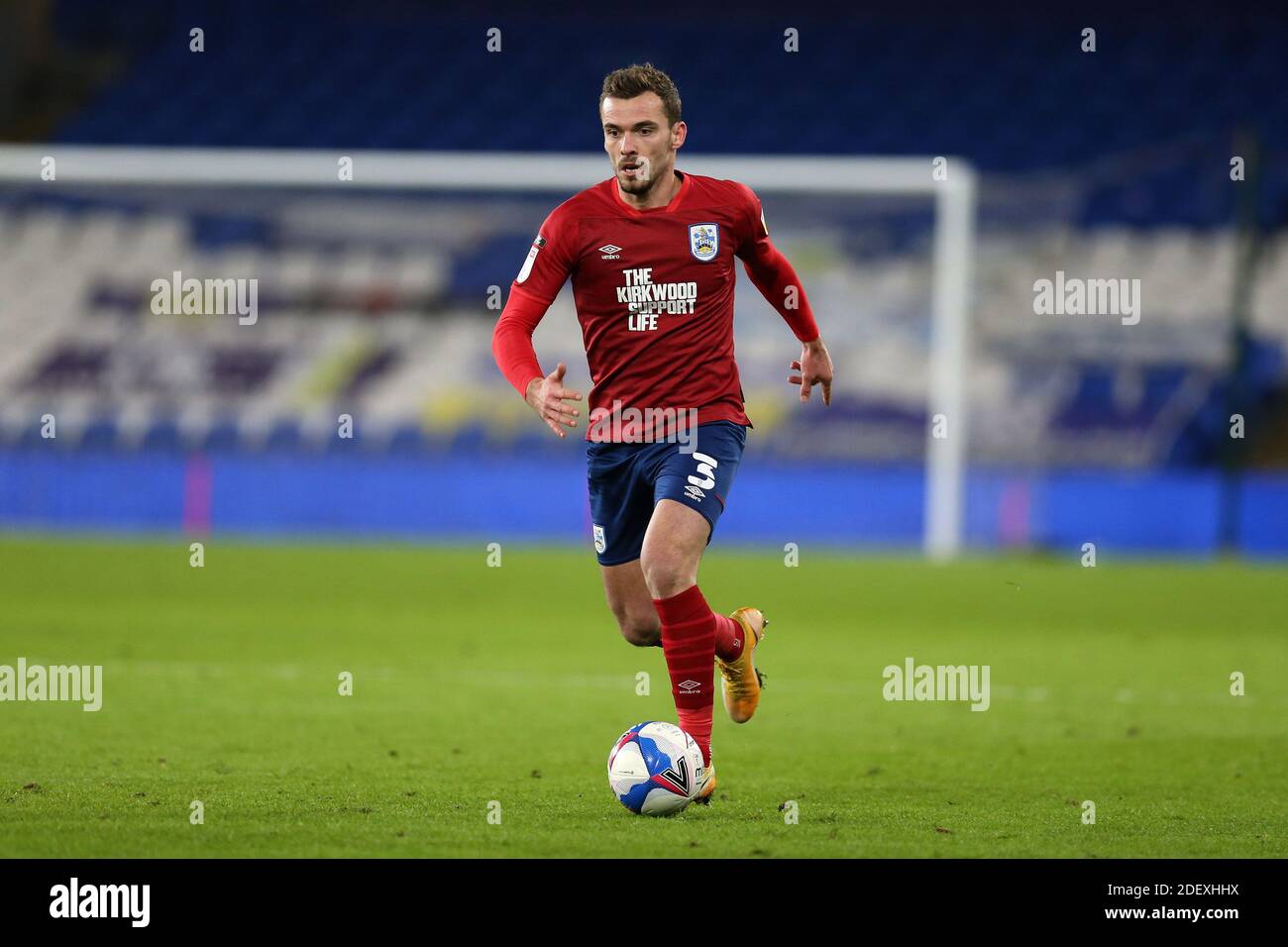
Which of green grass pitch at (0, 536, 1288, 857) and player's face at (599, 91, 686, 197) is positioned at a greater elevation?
player's face at (599, 91, 686, 197)

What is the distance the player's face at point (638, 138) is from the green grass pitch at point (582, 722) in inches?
84.8

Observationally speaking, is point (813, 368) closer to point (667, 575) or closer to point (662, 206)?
point (662, 206)

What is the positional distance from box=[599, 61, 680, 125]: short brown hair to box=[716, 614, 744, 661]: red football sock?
180cm

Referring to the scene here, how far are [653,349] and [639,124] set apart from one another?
78cm

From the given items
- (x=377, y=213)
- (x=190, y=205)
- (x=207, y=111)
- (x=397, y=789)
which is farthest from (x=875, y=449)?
(x=397, y=789)

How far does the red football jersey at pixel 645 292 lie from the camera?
6.30m

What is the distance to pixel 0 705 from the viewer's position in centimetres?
818

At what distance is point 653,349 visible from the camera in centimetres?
632

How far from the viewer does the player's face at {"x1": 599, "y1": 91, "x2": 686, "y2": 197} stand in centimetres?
615

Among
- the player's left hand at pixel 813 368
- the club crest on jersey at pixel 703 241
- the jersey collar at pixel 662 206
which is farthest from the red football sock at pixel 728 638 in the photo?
the jersey collar at pixel 662 206
